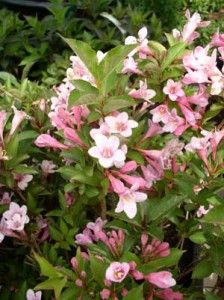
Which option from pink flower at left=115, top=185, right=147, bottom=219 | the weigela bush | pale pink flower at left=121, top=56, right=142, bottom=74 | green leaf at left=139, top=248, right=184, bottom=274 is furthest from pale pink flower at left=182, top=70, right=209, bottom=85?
green leaf at left=139, top=248, right=184, bottom=274

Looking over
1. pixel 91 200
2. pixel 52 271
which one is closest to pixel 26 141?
pixel 91 200

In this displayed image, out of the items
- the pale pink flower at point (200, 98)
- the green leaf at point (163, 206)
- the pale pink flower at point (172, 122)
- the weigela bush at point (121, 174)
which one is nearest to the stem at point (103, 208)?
the weigela bush at point (121, 174)

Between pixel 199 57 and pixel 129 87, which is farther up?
pixel 199 57

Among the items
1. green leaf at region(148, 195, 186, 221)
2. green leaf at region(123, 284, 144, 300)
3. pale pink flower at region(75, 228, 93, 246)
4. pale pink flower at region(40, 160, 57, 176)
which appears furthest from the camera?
pale pink flower at region(40, 160, 57, 176)

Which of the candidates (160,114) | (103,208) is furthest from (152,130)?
(103,208)

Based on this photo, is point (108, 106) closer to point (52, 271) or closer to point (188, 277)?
point (52, 271)

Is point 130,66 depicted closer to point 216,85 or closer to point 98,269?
point 216,85

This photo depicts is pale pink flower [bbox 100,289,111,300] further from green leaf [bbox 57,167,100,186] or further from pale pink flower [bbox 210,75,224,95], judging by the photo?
pale pink flower [bbox 210,75,224,95]
